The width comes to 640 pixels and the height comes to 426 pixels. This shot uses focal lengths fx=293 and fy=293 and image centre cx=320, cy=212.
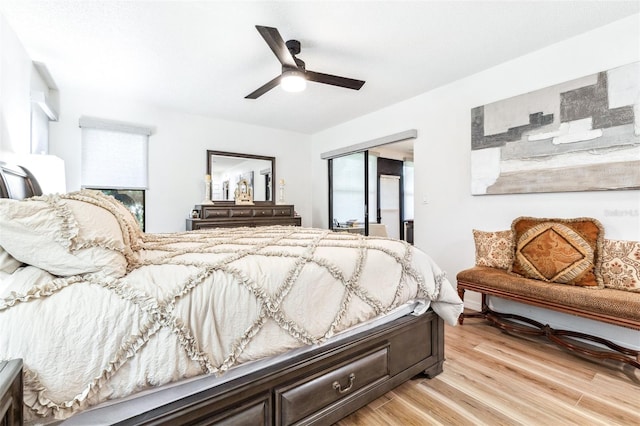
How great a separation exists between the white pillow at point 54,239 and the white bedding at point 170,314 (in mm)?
31

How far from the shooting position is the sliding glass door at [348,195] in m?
5.16

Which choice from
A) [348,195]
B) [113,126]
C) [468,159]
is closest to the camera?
[468,159]

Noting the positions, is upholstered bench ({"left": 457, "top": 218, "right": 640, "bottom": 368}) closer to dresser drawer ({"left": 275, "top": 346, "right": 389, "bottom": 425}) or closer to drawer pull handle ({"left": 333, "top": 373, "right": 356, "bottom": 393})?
dresser drawer ({"left": 275, "top": 346, "right": 389, "bottom": 425})

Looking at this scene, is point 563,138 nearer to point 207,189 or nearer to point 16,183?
point 16,183

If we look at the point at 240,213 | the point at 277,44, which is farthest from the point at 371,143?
the point at 277,44

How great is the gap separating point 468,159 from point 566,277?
4.71 feet

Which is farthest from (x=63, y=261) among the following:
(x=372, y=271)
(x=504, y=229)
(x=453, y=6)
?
(x=504, y=229)

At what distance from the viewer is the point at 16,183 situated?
168cm

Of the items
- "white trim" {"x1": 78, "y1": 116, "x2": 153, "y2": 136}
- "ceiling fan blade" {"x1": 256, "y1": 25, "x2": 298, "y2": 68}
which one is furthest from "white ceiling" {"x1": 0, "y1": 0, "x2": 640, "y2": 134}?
"white trim" {"x1": 78, "y1": 116, "x2": 153, "y2": 136}

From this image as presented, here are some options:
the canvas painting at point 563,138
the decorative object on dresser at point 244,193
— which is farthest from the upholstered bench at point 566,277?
the decorative object on dresser at point 244,193

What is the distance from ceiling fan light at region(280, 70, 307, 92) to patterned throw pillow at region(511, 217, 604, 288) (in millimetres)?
2248

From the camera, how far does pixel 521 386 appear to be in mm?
1736

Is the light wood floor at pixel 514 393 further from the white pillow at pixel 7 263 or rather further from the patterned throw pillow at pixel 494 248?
the white pillow at pixel 7 263

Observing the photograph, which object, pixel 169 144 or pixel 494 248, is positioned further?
pixel 169 144
